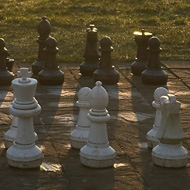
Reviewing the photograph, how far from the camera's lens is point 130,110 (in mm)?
10453

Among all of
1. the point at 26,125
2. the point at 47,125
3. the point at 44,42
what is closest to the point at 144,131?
the point at 47,125

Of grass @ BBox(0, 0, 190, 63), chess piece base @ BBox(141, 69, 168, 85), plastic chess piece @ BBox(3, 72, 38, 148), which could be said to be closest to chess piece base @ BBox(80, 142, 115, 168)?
plastic chess piece @ BBox(3, 72, 38, 148)

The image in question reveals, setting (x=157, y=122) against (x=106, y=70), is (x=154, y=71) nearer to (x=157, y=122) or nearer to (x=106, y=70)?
(x=106, y=70)

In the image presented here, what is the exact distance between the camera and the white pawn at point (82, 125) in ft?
28.6

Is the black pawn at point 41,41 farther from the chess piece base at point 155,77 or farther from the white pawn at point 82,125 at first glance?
the white pawn at point 82,125

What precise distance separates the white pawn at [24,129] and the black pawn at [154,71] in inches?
149

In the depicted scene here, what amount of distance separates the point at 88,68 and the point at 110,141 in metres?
3.53

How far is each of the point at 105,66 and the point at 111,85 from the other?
10.5 inches

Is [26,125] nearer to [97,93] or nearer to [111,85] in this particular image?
[97,93]

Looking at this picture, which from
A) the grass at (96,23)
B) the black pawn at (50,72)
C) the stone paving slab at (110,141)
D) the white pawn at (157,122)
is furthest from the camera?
the grass at (96,23)

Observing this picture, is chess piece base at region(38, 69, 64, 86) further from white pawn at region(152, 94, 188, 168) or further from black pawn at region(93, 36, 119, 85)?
white pawn at region(152, 94, 188, 168)

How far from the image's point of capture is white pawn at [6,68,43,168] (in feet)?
26.7

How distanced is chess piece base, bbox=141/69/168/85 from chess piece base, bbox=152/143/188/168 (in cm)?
361

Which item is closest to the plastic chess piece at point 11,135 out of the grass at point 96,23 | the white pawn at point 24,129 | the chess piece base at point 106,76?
the white pawn at point 24,129
